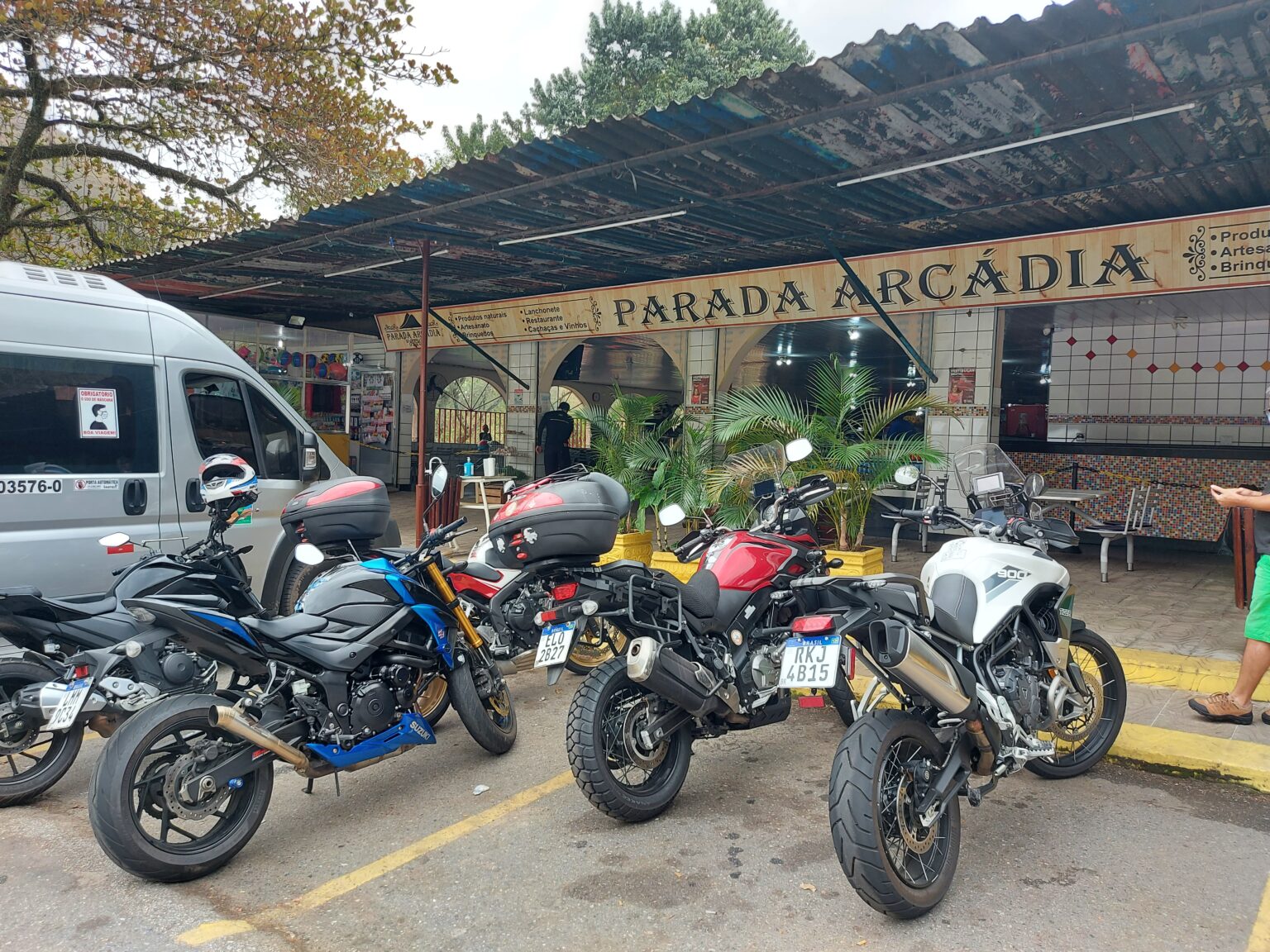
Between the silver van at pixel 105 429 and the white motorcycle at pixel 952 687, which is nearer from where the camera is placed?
the white motorcycle at pixel 952 687

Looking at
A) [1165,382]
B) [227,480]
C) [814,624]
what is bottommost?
[814,624]

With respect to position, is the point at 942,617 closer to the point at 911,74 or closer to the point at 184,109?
the point at 911,74

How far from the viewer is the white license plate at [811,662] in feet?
9.11

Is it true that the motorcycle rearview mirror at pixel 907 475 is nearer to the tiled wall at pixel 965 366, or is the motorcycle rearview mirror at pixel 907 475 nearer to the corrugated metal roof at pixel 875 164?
the corrugated metal roof at pixel 875 164

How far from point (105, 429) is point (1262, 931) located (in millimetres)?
5344

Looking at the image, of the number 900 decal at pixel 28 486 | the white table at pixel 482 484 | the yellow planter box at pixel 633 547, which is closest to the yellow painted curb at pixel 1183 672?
the yellow planter box at pixel 633 547

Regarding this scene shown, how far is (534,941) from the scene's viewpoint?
259cm

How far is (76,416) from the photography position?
4.63 meters

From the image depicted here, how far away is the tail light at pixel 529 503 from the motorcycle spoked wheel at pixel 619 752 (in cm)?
74

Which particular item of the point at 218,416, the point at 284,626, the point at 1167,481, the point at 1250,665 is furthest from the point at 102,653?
the point at 1167,481

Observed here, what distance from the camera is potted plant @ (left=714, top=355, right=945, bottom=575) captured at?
21.4 feet

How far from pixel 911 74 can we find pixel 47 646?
464cm

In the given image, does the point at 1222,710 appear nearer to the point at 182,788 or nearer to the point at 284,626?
the point at 284,626

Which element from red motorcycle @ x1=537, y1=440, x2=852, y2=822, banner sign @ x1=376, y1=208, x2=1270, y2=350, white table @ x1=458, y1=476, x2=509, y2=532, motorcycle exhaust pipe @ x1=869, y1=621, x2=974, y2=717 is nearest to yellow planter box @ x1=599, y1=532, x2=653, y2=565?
white table @ x1=458, y1=476, x2=509, y2=532
